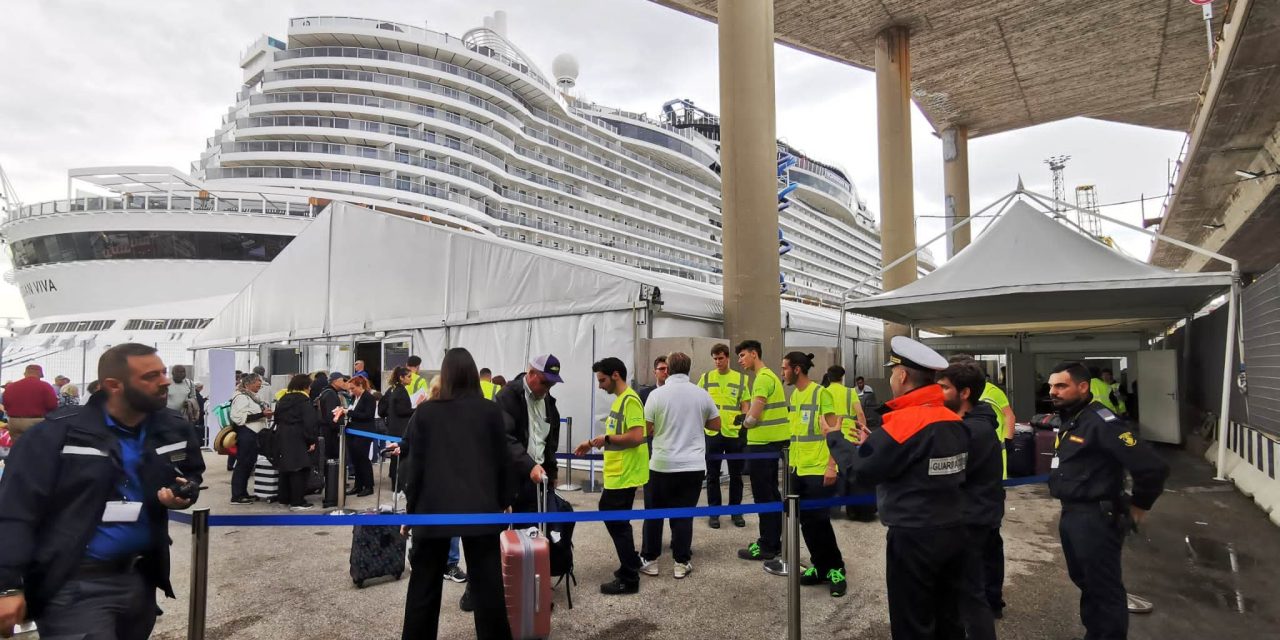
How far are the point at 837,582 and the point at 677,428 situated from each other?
1496 mm

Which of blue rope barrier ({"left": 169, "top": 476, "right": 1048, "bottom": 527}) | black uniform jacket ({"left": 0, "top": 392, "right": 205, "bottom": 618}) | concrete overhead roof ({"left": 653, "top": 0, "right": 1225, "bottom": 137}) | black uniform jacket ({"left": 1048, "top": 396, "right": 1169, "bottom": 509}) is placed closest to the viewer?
black uniform jacket ({"left": 0, "top": 392, "right": 205, "bottom": 618})

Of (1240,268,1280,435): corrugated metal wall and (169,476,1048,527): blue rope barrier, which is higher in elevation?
(1240,268,1280,435): corrugated metal wall

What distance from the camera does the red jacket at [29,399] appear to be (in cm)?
367

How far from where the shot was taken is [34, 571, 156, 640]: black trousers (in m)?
2.10

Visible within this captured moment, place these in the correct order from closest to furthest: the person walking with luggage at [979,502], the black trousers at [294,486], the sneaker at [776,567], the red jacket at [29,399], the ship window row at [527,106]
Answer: the person walking with luggage at [979,502]
the red jacket at [29,399]
the sneaker at [776,567]
the black trousers at [294,486]
the ship window row at [527,106]

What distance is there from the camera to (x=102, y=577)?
221 cm

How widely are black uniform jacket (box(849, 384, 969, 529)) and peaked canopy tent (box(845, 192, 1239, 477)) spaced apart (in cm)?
663

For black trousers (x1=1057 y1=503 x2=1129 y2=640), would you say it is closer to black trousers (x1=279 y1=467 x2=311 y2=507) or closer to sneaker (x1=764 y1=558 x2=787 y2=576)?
sneaker (x1=764 y1=558 x2=787 y2=576)

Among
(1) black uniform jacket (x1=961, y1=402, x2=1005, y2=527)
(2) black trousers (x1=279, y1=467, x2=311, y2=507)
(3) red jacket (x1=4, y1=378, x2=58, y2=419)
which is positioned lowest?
(2) black trousers (x1=279, y1=467, x2=311, y2=507)

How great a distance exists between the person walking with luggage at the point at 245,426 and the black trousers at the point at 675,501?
5406 mm

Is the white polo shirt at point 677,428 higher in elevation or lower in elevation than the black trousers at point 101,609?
higher

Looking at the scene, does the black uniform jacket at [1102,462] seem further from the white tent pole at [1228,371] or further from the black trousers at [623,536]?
the white tent pole at [1228,371]

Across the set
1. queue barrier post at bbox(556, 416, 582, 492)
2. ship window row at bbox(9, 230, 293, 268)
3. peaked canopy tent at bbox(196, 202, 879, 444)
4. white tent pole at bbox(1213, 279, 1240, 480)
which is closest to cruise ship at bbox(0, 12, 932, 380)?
ship window row at bbox(9, 230, 293, 268)

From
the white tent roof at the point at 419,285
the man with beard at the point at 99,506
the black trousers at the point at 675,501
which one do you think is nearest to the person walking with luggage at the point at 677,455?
the black trousers at the point at 675,501
